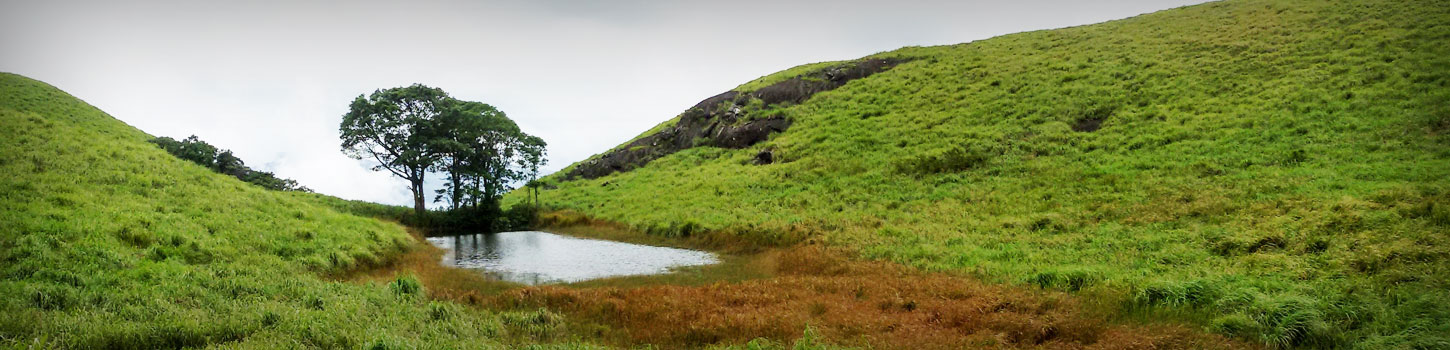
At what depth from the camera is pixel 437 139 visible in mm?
41344

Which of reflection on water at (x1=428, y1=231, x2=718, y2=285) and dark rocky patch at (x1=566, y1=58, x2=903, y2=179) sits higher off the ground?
dark rocky patch at (x1=566, y1=58, x2=903, y2=179)

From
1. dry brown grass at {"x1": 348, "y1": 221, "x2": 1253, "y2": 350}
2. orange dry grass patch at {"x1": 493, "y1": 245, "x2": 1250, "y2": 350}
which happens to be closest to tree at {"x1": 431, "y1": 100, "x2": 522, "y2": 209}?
dry brown grass at {"x1": 348, "y1": 221, "x2": 1253, "y2": 350}

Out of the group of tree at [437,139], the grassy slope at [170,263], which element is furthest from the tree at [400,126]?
the grassy slope at [170,263]

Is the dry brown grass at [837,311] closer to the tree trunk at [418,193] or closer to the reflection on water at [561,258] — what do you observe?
the reflection on water at [561,258]

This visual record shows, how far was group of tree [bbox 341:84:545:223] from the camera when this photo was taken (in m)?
42.6

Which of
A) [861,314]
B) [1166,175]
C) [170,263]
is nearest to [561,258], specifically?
[170,263]

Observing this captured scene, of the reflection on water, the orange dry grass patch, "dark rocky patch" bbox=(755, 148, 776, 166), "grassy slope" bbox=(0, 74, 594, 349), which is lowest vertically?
the reflection on water

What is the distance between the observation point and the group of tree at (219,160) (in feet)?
161

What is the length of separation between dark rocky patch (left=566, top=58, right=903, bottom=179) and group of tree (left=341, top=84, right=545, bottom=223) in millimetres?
15541

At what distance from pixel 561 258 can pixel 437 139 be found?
22552 millimetres

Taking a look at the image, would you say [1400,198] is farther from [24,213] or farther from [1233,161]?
[24,213]

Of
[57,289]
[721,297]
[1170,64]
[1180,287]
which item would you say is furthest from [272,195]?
[1170,64]

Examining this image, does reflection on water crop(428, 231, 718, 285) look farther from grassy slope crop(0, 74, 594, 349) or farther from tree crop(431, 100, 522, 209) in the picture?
tree crop(431, 100, 522, 209)

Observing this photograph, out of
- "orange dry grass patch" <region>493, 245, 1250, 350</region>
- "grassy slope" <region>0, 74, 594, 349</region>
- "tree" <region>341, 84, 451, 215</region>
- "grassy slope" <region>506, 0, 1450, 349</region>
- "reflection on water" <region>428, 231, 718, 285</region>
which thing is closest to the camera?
"grassy slope" <region>0, 74, 594, 349</region>
